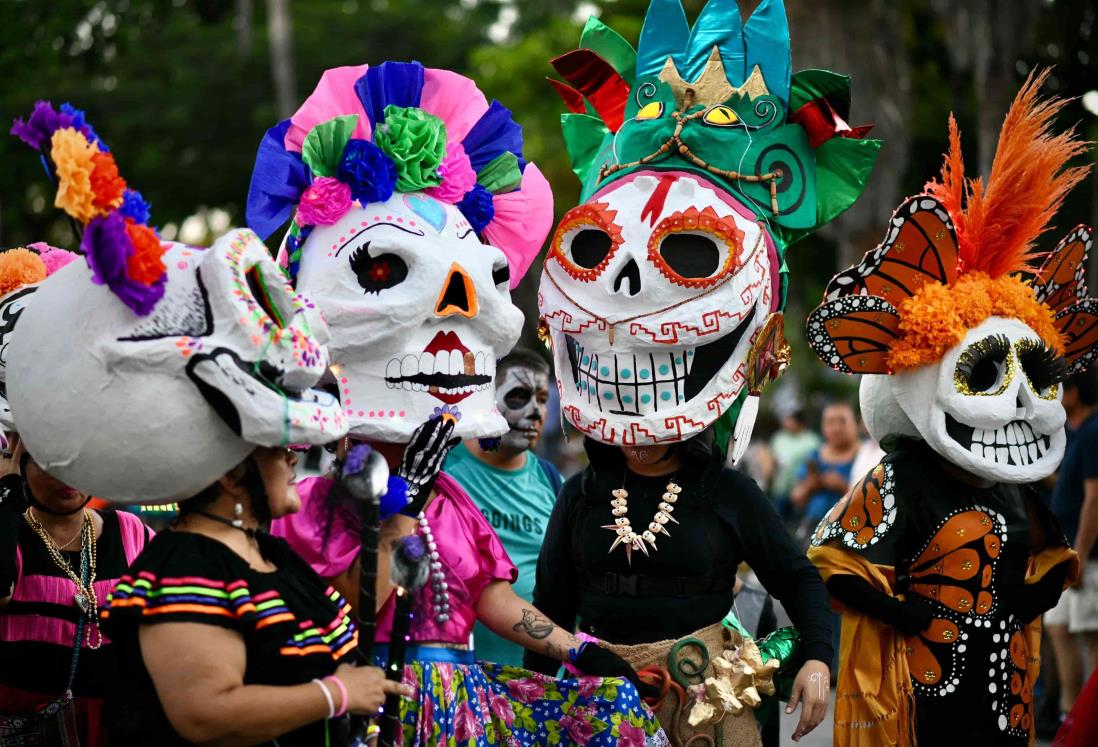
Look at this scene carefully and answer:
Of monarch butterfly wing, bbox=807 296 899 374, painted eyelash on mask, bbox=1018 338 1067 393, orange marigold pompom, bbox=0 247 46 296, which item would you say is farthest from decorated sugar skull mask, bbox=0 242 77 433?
painted eyelash on mask, bbox=1018 338 1067 393

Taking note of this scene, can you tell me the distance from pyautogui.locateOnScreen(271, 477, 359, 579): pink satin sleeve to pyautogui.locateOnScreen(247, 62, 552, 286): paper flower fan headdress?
781mm

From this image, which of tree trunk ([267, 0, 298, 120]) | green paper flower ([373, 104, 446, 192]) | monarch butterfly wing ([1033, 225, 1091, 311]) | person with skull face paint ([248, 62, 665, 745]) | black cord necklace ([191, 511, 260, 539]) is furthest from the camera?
tree trunk ([267, 0, 298, 120])

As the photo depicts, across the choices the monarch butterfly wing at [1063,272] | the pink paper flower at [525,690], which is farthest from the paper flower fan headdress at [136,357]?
the monarch butterfly wing at [1063,272]

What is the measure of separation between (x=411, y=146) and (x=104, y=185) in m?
1.27

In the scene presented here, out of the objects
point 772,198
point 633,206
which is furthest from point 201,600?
point 772,198

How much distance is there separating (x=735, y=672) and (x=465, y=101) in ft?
5.94

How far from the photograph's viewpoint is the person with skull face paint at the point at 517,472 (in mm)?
5469

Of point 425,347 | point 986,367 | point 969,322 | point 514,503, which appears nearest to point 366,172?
point 425,347

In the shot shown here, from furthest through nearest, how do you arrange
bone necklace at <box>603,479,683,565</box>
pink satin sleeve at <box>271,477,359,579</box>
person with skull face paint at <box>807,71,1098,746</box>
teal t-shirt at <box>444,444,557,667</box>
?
teal t-shirt at <box>444,444,557,667</box> < person with skull face paint at <box>807,71,1098,746</box> < bone necklace at <box>603,479,683,565</box> < pink satin sleeve at <box>271,477,359,579</box>

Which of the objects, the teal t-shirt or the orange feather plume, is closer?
the orange feather plume

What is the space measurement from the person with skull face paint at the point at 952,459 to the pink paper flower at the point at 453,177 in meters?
1.35

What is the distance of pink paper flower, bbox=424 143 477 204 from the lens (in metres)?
4.14

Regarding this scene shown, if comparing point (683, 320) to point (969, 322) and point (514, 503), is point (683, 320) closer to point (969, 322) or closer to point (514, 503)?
point (969, 322)

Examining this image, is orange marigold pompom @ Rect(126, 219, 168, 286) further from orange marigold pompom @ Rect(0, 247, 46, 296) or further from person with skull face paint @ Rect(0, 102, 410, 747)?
orange marigold pompom @ Rect(0, 247, 46, 296)
